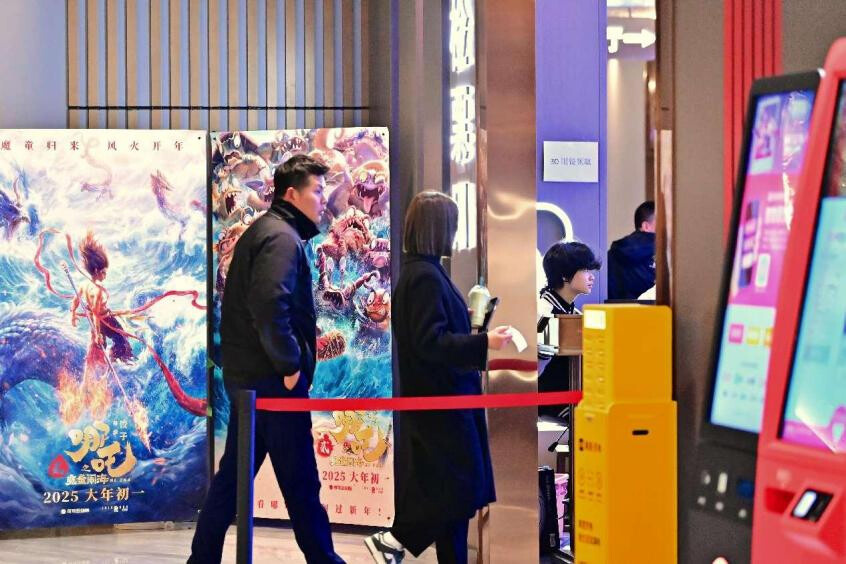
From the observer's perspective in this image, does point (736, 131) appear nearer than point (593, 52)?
Yes

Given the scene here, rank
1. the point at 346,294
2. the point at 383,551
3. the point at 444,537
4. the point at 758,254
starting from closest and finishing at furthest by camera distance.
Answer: the point at 758,254 < the point at 444,537 < the point at 383,551 < the point at 346,294

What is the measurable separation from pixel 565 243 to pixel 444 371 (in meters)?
2.08

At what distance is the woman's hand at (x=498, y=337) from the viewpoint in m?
4.76

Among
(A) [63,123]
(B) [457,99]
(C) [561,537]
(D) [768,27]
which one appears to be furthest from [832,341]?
(A) [63,123]

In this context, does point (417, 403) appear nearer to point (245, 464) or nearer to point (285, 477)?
point (245, 464)

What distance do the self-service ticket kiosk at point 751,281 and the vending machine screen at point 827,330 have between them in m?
0.23

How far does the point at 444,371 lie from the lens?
4707 mm

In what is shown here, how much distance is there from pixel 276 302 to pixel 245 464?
765 millimetres

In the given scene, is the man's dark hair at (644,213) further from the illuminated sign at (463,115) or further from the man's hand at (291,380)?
the man's hand at (291,380)

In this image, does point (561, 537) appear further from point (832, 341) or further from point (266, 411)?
point (832, 341)

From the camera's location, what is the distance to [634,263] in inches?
297

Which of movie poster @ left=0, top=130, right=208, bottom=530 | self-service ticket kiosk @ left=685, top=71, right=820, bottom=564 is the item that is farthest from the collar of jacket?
self-service ticket kiosk @ left=685, top=71, right=820, bottom=564

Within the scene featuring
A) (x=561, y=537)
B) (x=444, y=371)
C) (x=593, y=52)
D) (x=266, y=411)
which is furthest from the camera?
(x=593, y=52)

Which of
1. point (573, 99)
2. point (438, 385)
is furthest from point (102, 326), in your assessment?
point (573, 99)
